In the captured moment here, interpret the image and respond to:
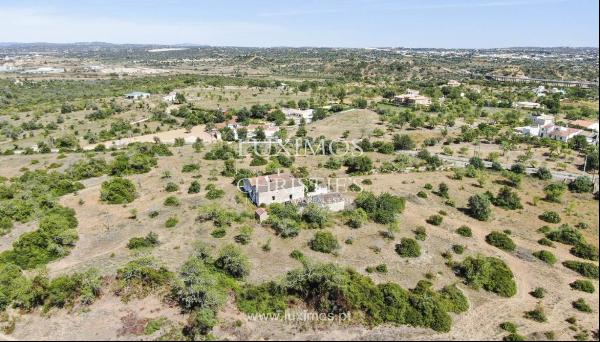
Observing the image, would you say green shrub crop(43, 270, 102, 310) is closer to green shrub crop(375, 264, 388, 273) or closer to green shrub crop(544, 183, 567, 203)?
green shrub crop(375, 264, 388, 273)

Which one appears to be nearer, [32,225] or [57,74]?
[32,225]

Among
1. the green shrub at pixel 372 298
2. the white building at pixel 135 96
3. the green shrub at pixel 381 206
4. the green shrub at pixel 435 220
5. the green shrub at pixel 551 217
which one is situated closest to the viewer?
the green shrub at pixel 372 298

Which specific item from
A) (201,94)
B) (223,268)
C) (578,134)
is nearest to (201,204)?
(223,268)

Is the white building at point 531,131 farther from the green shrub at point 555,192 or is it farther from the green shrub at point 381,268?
the green shrub at point 381,268

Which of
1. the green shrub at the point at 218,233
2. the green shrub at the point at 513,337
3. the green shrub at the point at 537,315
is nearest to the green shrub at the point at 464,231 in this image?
the green shrub at the point at 537,315

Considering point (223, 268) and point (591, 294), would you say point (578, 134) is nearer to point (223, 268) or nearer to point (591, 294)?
point (591, 294)

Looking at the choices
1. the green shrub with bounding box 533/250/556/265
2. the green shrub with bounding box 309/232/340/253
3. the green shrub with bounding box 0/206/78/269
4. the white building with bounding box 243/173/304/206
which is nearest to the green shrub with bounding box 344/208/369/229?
the green shrub with bounding box 309/232/340/253

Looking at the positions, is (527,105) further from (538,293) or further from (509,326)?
(509,326)
